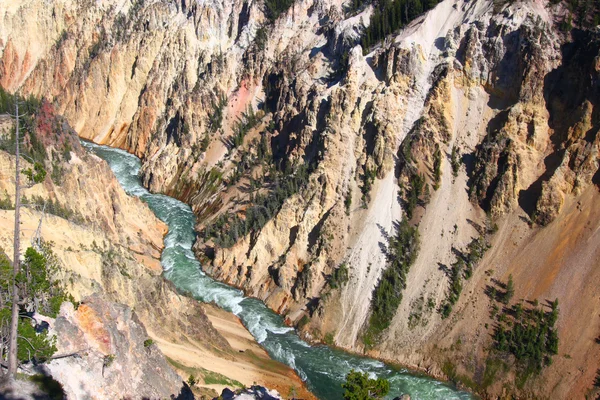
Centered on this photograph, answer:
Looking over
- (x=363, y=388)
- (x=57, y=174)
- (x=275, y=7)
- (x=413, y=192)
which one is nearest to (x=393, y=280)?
(x=413, y=192)

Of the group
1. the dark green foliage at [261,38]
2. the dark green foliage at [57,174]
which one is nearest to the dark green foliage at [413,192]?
the dark green foliage at [57,174]

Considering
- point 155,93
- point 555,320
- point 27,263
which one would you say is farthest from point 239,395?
point 155,93

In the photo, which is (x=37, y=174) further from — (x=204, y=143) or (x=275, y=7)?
(x=275, y=7)

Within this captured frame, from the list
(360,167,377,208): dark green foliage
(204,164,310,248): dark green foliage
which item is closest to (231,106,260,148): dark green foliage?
(204,164,310,248): dark green foliage

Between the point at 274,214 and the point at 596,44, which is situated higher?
the point at 596,44

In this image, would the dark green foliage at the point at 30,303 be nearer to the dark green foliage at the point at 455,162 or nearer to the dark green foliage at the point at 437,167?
the dark green foliage at the point at 437,167

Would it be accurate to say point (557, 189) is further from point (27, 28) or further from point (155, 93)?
point (27, 28)
